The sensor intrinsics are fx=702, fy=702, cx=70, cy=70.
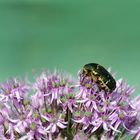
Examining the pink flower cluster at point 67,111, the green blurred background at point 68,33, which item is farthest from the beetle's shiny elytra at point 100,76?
the green blurred background at point 68,33

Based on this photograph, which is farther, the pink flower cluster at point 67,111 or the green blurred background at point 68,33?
the green blurred background at point 68,33

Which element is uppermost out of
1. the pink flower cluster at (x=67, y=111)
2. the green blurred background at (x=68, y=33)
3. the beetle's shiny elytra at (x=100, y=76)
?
the green blurred background at (x=68, y=33)

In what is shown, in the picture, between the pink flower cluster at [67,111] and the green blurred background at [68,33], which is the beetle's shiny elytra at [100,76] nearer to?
the pink flower cluster at [67,111]

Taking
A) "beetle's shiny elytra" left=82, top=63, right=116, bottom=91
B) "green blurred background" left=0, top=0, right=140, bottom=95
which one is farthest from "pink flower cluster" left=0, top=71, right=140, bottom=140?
"green blurred background" left=0, top=0, right=140, bottom=95

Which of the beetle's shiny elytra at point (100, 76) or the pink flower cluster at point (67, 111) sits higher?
the beetle's shiny elytra at point (100, 76)

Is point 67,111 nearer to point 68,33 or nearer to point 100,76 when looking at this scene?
point 100,76

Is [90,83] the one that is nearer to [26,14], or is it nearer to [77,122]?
[77,122]

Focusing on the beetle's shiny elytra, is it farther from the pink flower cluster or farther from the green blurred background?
the green blurred background
